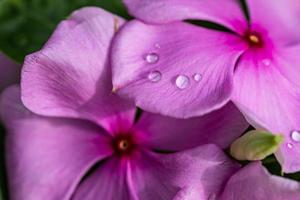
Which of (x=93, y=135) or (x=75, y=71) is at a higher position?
(x=75, y=71)

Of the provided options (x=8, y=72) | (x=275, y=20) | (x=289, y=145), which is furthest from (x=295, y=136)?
(x=8, y=72)

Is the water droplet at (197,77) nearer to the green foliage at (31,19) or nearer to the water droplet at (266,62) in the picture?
the water droplet at (266,62)

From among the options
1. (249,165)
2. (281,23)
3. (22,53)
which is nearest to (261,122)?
(249,165)

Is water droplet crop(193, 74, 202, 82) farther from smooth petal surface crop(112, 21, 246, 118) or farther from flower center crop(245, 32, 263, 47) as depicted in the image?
flower center crop(245, 32, 263, 47)

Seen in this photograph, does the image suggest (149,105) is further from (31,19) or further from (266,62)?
(31,19)

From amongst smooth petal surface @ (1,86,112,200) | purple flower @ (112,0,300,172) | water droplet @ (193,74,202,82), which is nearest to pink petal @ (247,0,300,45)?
purple flower @ (112,0,300,172)

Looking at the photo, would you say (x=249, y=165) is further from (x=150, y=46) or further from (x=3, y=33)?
(x=3, y=33)
